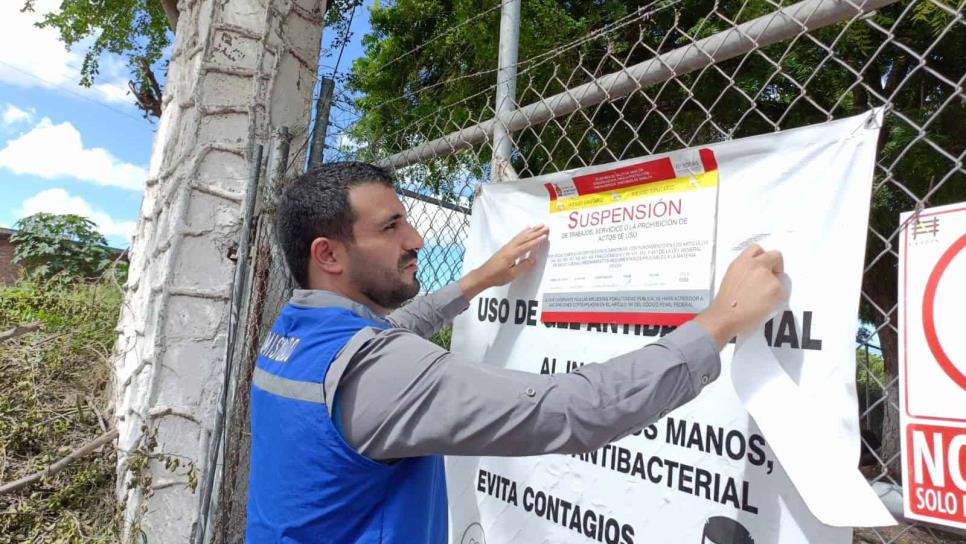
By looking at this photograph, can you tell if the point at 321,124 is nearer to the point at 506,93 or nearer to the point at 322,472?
the point at 506,93

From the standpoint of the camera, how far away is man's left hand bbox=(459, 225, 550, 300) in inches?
75.7

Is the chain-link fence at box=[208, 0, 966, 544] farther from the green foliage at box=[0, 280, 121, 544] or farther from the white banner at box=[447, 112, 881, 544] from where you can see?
the green foliage at box=[0, 280, 121, 544]

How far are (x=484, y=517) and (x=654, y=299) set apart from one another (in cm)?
90

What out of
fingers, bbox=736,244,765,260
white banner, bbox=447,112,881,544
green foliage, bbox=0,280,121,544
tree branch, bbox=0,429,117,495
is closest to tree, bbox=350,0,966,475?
white banner, bbox=447,112,881,544

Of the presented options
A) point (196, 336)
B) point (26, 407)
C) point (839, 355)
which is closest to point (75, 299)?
point (26, 407)

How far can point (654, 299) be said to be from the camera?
156cm

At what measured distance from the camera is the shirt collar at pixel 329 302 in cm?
165

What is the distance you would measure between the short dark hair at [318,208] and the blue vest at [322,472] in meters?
0.26

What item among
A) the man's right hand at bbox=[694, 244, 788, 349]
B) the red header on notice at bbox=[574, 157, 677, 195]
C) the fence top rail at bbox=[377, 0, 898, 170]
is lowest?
the man's right hand at bbox=[694, 244, 788, 349]

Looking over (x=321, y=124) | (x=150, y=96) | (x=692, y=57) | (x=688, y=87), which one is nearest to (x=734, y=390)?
(x=692, y=57)

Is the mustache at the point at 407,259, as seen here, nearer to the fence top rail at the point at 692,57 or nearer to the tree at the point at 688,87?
the fence top rail at the point at 692,57

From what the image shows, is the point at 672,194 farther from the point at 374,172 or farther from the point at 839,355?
the point at 374,172

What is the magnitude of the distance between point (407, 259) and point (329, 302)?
0.26 meters

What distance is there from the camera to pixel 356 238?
→ 5.77ft
